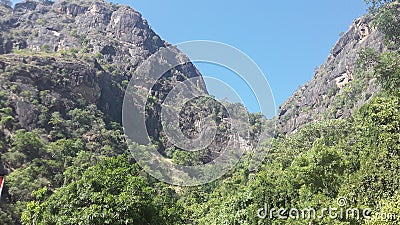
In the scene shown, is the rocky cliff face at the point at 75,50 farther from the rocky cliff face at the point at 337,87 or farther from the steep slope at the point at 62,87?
the rocky cliff face at the point at 337,87

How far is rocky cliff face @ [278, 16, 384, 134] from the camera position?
45.0m

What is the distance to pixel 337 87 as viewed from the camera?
5434cm

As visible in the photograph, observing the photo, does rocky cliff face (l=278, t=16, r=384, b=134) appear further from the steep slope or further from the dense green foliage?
the steep slope

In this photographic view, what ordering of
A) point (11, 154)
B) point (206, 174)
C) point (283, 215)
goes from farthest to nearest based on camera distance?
point (11, 154) < point (206, 174) < point (283, 215)

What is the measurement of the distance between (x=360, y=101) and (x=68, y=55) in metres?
38.3

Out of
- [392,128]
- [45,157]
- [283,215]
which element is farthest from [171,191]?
[392,128]

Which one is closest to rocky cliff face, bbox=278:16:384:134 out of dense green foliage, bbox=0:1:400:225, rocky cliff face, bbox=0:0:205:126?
dense green foliage, bbox=0:1:400:225

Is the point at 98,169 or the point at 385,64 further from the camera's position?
the point at 385,64

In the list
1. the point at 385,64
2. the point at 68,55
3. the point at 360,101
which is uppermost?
the point at 68,55

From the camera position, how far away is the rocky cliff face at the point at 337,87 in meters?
45.0

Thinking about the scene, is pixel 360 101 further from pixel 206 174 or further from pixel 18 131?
pixel 18 131

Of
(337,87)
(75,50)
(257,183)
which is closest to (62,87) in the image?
(75,50)

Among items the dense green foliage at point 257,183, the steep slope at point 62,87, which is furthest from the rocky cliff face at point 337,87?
the steep slope at point 62,87

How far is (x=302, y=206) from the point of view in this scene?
1075 cm
